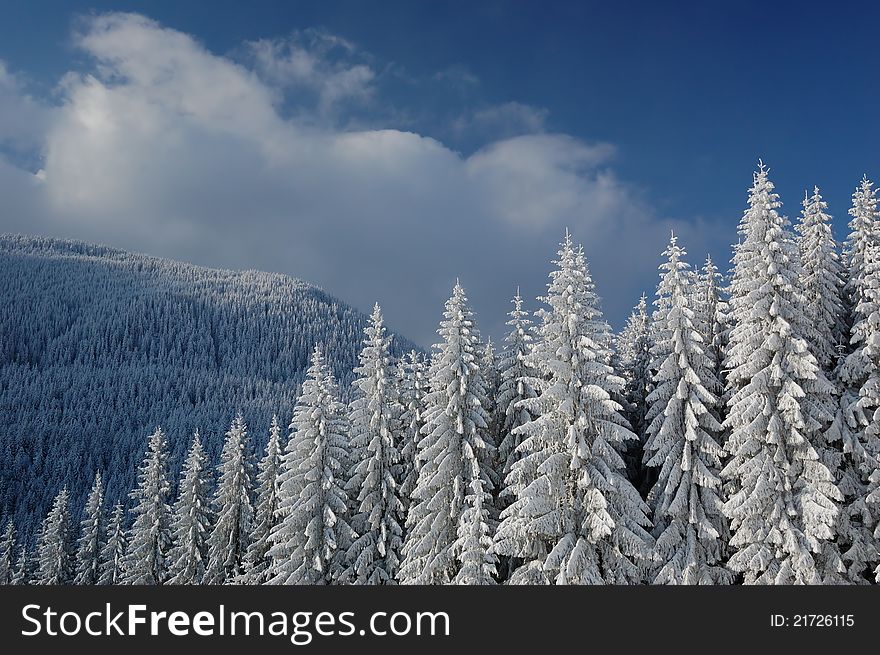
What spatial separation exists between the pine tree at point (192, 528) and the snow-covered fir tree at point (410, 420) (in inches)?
817

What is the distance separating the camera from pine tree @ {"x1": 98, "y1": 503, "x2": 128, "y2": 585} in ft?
185

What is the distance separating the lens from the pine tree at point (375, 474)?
34.4 meters

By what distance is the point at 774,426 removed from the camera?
26891 mm

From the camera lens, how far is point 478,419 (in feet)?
104

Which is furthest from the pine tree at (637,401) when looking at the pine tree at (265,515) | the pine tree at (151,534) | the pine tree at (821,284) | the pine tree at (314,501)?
the pine tree at (151,534)

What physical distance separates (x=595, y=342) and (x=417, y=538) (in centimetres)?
1348

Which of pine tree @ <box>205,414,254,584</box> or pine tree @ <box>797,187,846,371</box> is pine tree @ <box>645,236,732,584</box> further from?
pine tree @ <box>205,414,254,584</box>

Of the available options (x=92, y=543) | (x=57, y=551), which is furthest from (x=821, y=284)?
(x=57, y=551)

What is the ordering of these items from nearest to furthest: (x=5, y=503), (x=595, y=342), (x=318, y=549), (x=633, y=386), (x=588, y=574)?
(x=588, y=574), (x=595, y=342), (x=318, y=549), (x=633, y=386), (x=5, y=503)

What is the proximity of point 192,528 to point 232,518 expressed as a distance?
14.0ft

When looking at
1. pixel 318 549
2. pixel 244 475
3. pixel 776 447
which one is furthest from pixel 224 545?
pixel 776 447

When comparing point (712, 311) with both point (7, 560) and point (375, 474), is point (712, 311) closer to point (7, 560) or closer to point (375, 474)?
point (375, 474)

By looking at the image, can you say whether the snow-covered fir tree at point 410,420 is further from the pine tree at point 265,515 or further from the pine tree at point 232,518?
the pine tree at point 232,518

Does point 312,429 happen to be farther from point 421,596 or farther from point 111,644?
point 111,644
